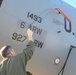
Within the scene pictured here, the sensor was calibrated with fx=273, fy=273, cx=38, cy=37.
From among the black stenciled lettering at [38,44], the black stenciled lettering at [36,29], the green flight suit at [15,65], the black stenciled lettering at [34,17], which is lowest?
the green flight suit at [15,65]

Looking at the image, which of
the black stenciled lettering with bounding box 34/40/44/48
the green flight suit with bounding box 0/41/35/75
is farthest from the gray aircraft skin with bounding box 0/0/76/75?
the green flight suit with bounding box 0/41/35/75

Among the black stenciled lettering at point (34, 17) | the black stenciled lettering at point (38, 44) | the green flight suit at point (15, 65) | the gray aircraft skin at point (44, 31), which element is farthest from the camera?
the black stenciled lettering at point (38, 44)

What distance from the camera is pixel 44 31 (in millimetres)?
4758

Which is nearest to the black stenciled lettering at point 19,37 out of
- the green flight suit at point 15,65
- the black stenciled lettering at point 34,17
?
the black stenciled lettering at point 34,17

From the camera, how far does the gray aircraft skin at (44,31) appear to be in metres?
4.22

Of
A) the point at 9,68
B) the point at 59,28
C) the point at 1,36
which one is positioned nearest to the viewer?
the point at 9,68

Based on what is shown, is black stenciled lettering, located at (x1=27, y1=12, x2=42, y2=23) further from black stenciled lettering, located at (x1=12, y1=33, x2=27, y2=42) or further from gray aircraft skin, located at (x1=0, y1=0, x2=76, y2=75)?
black stenciled lettering, located at (x1=12, y1=33, x2=27, y2=42)

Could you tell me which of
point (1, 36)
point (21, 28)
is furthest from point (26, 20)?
point (1, 36)

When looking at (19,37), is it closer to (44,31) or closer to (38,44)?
(38,44)

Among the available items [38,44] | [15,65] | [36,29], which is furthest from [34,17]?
[15,65]

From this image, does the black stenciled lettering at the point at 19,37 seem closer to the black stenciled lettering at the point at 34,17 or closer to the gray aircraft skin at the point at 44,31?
the gray aircraft skin at the point at 44,31

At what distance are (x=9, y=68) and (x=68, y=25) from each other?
7.55 ft

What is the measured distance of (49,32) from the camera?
4.86m

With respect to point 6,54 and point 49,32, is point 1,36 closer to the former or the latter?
point 6,54
